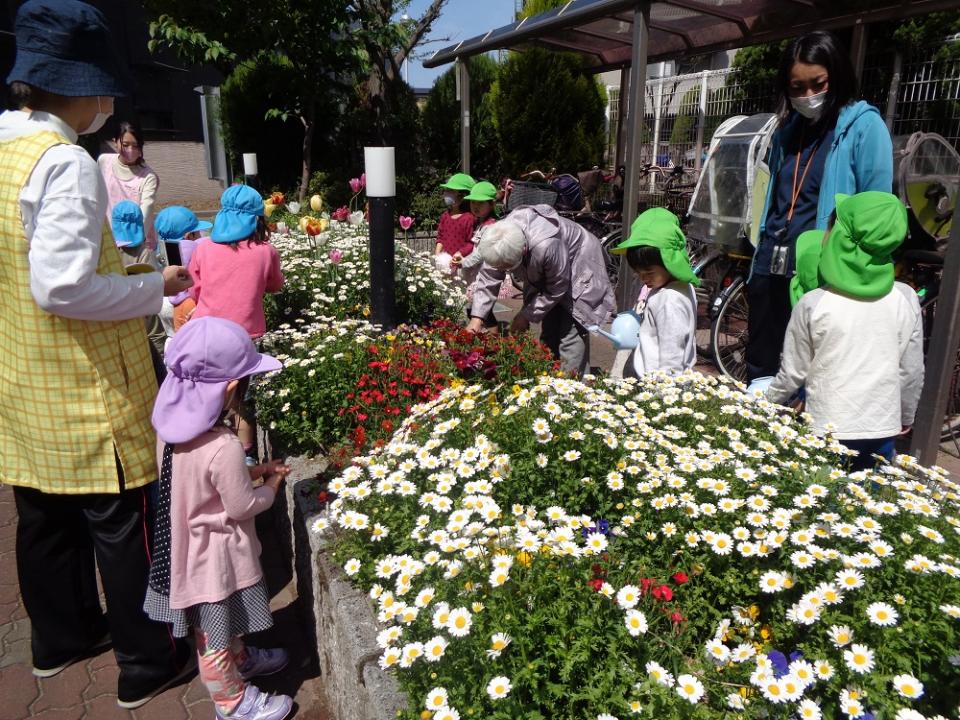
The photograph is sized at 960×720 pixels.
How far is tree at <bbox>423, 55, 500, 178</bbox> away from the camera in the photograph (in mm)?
13188

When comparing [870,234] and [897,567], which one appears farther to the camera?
[870,234]

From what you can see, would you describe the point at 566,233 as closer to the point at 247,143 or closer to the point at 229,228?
the point at 229,228

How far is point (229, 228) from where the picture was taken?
391 centimetres

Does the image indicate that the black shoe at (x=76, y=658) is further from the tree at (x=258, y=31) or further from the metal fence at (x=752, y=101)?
the tree at (x=258, y=31)

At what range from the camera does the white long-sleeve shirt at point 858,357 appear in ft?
8.54

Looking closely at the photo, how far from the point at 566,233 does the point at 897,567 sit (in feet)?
8.41

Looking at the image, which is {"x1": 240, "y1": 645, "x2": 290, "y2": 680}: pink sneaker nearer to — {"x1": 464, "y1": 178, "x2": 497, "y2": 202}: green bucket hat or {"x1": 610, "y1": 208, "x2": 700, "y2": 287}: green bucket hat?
{"x1": 610, "y1": 208, "x2": 700, "y2": 287}: green bucket hat

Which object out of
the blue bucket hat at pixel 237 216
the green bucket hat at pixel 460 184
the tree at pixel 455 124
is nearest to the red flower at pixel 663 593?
the blue bucket hat at pixel 237 216

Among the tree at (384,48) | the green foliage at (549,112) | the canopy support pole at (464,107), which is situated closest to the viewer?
the canopy support pole at (464,107)

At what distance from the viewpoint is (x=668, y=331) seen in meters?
3.19

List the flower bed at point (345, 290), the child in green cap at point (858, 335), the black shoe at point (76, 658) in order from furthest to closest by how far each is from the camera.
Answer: the flower bed at point (345, 290), the black shoe at point (76, 658), the child in green cap at point (858, 335)

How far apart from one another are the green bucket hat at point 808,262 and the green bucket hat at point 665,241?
0.44 metres

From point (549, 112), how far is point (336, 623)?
10840mm

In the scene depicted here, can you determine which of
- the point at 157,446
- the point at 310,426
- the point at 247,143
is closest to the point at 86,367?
the point at 157,446
